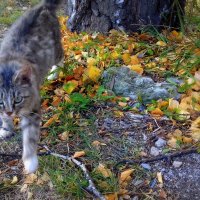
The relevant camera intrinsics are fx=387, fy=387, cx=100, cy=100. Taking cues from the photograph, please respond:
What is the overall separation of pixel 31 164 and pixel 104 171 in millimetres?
498

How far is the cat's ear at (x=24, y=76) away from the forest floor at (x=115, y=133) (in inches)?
19.2

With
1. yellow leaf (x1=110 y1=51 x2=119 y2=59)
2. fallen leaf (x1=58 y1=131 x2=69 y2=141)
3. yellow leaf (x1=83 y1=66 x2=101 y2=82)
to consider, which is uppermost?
yellow leaf (x1=110 y1=51 x2=119 y2=59)

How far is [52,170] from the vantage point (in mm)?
2666

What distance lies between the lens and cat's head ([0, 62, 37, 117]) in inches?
104

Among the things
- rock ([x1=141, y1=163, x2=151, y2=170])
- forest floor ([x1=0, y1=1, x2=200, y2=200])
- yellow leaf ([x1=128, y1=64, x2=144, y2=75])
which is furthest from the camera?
yellow leaf ([x1=128, y1=64, x2=144, y2=75])

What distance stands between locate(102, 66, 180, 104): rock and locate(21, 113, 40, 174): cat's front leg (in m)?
0.84

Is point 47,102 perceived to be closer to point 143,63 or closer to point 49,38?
point 49,38

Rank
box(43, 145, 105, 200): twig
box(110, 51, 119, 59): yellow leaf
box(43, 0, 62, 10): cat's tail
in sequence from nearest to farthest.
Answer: box(43, 145, 105, 200): twig < box(43, 0, 62, 10): cat's tail < box(110, 51, 119, 59): yellow leaf

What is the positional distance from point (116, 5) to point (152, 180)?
2111 mm

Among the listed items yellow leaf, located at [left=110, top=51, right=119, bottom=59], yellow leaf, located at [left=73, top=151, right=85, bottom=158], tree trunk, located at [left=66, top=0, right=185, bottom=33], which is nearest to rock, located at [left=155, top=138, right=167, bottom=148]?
yellow leaf, located at [left=73, top=151, right=85, bottom=158]

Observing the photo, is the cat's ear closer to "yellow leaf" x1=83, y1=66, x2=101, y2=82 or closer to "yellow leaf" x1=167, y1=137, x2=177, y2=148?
"yellow leaf" x1=83, y1=66, x2=101, y2=82

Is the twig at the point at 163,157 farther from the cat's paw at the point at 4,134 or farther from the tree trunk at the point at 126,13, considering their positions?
the tree trunk at the point at 126,13

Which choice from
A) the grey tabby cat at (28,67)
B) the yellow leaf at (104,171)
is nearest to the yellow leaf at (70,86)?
the grey tabby cat at (28,67)

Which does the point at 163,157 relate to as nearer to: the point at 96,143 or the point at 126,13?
the point at 96,143
